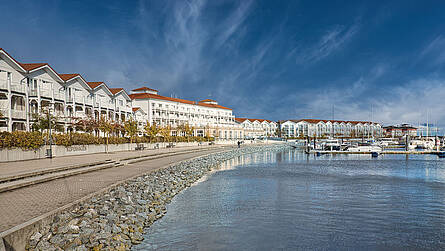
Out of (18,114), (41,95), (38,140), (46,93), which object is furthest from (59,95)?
(38,140)

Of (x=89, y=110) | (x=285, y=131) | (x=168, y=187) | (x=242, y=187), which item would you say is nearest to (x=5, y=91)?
(x=89, y=110)

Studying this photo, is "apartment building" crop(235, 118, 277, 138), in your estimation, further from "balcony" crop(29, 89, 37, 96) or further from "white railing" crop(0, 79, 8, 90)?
"white railing" crop(0, 79, 8, 90)

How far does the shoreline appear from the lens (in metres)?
7.47

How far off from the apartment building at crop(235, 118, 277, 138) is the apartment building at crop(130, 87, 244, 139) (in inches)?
599

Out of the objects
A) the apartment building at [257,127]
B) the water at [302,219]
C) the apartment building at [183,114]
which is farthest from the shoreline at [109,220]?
the apartment building at [257,127]

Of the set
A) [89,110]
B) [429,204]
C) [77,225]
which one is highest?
[89,110]

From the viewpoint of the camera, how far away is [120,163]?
2312 centimetres

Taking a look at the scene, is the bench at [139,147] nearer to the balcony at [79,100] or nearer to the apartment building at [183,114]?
the balcony at [79,100]

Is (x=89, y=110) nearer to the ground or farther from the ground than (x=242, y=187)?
farther from the ground

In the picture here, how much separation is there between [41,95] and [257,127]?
10746 cm

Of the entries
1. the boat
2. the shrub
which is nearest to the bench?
the shrub

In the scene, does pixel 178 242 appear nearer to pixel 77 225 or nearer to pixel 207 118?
pixel 77 225

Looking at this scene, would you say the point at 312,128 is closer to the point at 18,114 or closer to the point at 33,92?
the point at 33,92

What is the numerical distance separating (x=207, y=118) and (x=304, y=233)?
285 ft
